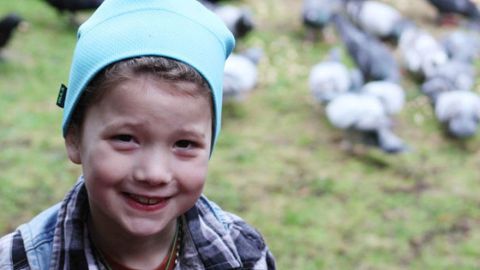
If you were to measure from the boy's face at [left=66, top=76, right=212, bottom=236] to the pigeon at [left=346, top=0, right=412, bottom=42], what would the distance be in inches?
217

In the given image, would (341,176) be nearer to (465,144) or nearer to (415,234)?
(415,234)

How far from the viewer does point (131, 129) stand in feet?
4.02

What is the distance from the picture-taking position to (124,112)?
48.2 inches

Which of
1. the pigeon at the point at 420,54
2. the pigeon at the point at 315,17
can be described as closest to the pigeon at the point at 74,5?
the pigeon at the point at 315,17

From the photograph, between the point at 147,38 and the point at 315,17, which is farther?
the point at 315,17

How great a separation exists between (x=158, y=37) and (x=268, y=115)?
3727 mm

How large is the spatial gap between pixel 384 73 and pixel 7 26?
9.90 ft

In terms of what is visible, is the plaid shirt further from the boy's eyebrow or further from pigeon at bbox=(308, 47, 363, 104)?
pigeon at bbox=(308, 47, 363, 104)

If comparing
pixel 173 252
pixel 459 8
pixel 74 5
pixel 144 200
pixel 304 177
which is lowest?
pixel 304 177

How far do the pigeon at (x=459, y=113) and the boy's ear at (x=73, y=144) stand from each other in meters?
3.72

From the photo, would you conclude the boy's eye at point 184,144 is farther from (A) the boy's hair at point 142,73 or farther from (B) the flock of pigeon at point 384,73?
(B) the flock of pigeon at point 384,73

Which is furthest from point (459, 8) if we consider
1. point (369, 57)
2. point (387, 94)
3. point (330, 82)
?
point (330, 82)

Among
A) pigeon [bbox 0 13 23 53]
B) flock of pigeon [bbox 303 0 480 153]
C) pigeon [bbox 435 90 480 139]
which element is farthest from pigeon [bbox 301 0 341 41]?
pigeon [bbox 0 13 23 53]

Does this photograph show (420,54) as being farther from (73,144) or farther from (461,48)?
(73,144)
